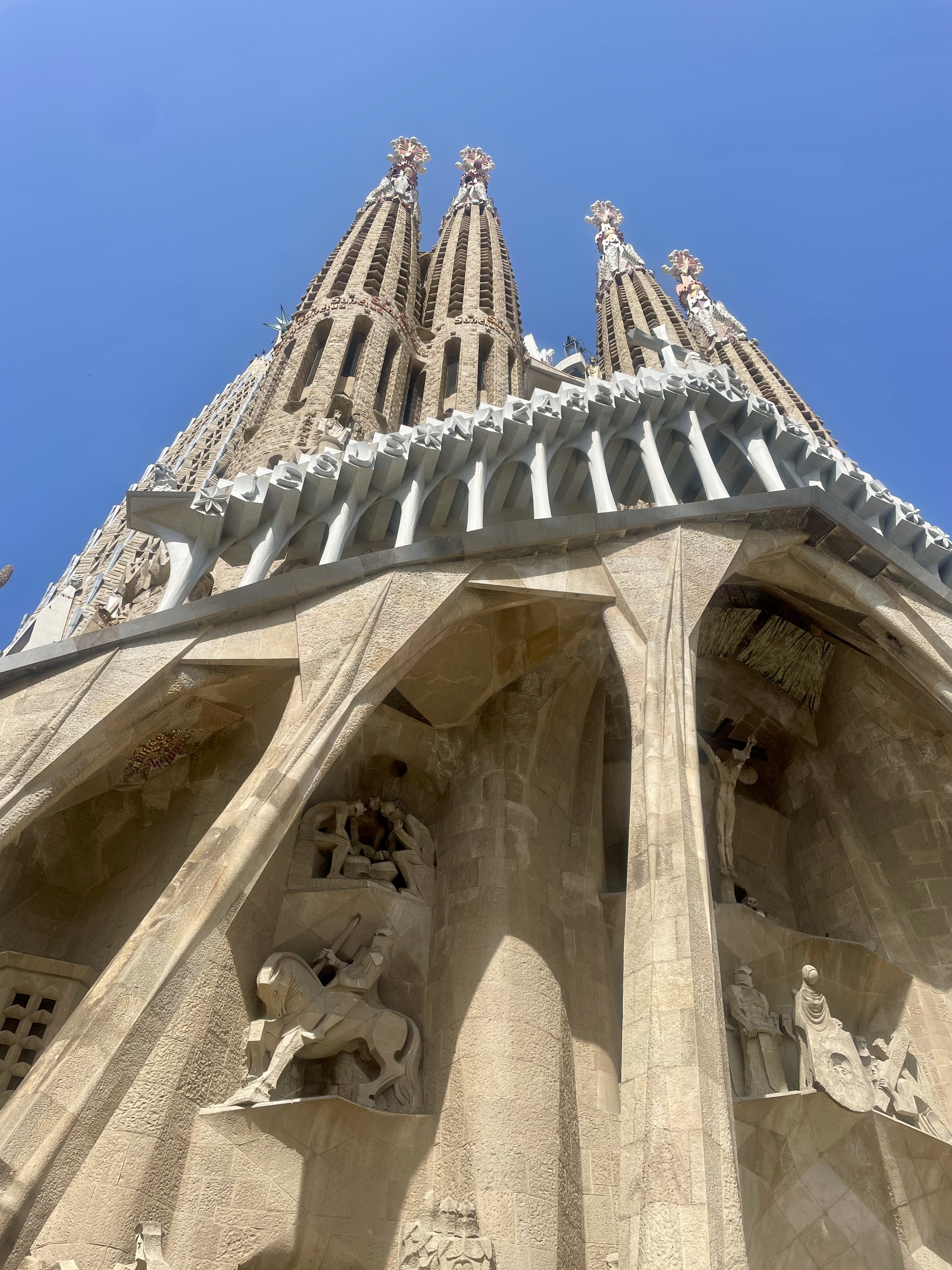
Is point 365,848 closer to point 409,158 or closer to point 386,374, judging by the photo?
point 386,374

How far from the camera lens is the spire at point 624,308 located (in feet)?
78.4

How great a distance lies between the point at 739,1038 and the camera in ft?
24.9

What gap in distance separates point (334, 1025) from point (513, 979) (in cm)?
132

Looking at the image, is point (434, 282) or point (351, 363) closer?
point (351, 363)

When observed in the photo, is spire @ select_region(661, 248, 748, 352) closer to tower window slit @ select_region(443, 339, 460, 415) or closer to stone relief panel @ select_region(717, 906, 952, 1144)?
tower window slit @ select_region(443, 339, 460, 415)

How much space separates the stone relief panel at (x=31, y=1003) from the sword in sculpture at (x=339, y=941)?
1.49 metres

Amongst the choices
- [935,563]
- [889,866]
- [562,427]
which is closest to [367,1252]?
[889,866]

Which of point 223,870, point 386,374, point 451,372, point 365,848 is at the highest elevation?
point 451,372

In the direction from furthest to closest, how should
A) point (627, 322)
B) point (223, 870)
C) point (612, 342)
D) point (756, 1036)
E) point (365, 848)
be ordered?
point (627, 322) < point (612, 342) < point (365, 848) < point (756, 1036) < point (223, 870)

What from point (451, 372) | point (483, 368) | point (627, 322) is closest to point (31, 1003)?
point (451, 372)

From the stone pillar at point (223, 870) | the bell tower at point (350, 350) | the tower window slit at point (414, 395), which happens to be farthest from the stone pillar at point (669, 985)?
the tower window slit at point (414, 395)

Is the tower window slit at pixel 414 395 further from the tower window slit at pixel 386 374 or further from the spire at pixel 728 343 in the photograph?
the spire at pixel 728 343

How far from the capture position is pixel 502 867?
25.5ft

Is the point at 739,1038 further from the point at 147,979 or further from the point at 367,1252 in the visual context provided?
the point at 147,979
